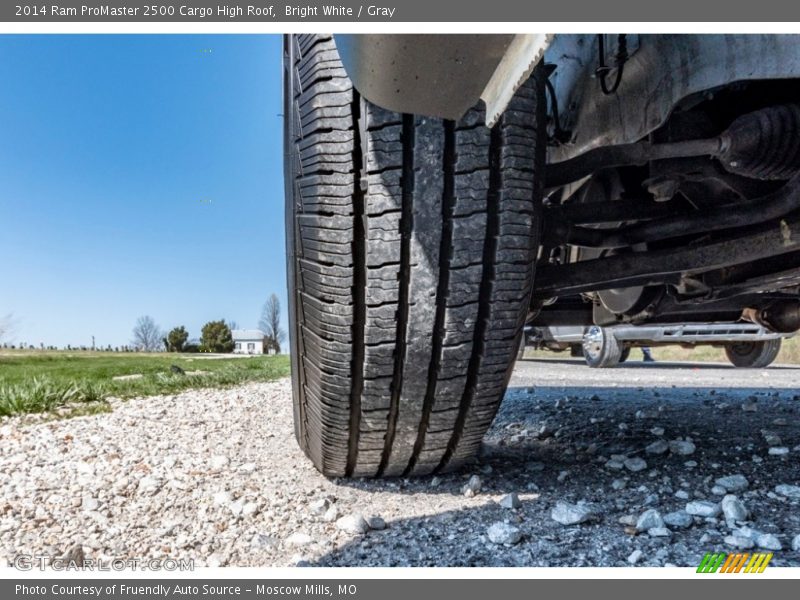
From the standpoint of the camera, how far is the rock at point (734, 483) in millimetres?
1324

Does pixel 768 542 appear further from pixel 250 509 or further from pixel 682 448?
pixel 250 509

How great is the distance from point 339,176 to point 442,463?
0.82 m

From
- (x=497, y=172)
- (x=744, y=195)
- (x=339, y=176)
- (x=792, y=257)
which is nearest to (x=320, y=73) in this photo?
(x=339, y=176)

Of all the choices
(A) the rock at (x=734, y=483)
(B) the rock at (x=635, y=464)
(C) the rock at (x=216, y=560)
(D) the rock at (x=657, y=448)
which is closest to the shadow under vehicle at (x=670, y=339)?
(D) the rock at (x=657, y=448)

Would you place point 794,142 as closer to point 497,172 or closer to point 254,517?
point 497,172

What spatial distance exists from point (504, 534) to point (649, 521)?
0.30m

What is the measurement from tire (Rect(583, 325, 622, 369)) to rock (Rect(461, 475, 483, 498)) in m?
5.04

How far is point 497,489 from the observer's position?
1401 millimetres

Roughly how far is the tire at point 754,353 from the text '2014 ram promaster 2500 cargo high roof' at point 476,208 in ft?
20.0

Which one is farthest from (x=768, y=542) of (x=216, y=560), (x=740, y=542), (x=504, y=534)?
(x=216, y=560)

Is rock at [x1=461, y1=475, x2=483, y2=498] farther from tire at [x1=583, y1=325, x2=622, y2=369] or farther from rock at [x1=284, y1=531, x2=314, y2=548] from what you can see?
tire at [x1=583, y1=325, x2=622, y2=369]

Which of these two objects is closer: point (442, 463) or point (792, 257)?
point (442, 463)

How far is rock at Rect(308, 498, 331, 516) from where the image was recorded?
1.25m

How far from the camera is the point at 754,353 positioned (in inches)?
263
